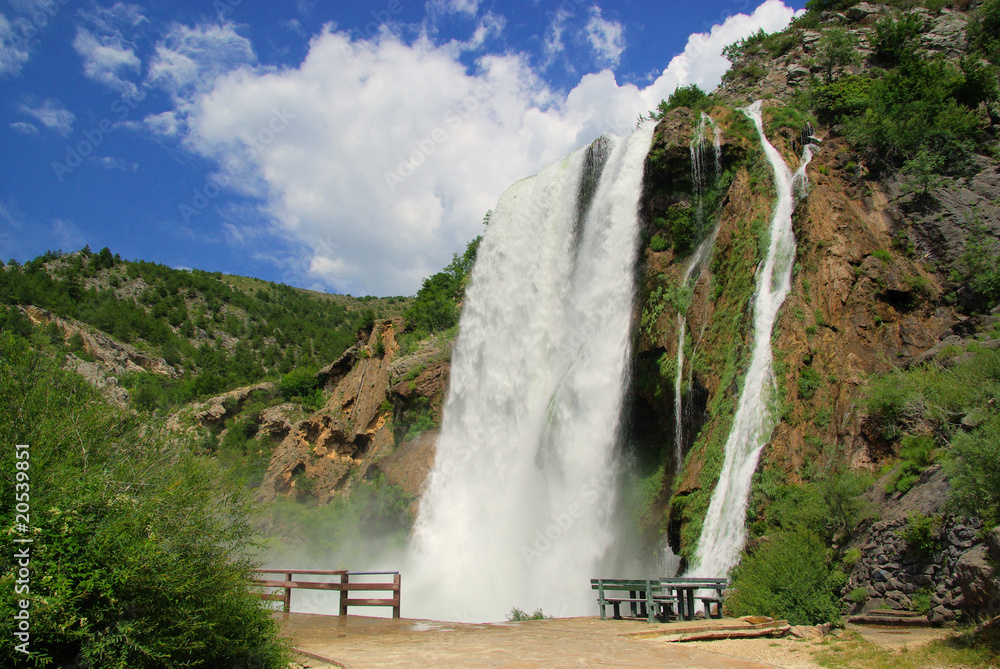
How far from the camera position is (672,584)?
1246 cm

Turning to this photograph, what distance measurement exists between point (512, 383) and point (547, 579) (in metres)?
10.7

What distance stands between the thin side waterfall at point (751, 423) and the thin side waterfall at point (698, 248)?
3.33m

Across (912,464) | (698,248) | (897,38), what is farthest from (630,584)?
(897,38)

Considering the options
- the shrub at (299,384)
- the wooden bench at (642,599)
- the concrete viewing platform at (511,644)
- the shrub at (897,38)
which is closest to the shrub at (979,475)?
the concrete viewing platform at (511,644)

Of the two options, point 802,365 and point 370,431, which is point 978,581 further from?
point 370,431

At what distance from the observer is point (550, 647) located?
9.24 metres

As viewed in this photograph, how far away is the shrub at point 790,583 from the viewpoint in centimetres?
1145

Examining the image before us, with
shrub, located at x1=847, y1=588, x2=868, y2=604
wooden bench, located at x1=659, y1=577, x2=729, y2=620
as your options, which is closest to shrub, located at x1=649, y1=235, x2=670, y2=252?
wooden bench, located at x1=659, y1=577, x2=729, y2=620

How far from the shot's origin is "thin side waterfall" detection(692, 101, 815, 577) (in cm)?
1480

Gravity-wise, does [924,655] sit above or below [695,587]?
below

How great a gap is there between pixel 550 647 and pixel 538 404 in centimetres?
1999

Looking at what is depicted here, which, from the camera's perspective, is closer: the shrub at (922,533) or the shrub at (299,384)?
the shrub at (922,533)

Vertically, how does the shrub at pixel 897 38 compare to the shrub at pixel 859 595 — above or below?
above

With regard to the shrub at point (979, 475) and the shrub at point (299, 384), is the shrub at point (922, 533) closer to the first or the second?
the shrub at point (979, 475)
